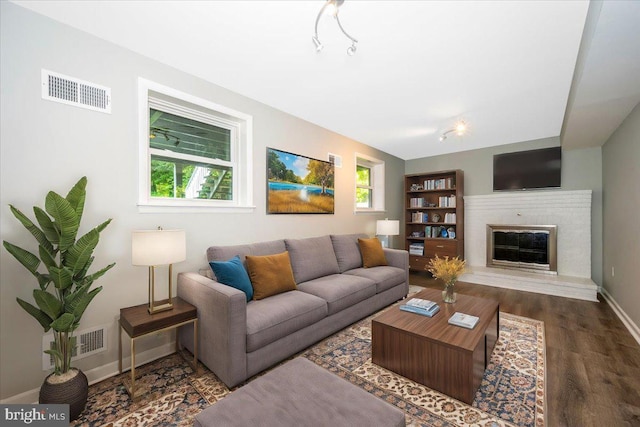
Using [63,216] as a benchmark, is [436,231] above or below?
below

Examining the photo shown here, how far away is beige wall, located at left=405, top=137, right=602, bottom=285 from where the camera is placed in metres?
4.03

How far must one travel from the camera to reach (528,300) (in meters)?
3.70

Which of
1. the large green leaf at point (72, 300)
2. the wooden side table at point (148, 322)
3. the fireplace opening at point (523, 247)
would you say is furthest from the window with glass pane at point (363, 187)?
the large green leaf at point (72, 300)

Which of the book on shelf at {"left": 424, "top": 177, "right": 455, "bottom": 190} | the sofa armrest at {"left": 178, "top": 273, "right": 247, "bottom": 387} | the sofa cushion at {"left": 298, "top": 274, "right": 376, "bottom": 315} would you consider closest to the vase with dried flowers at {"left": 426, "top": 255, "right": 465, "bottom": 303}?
the sofa cushion at {"left": 298, "top": 274, "right": 376, "bottom": 315}

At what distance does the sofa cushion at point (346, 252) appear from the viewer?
355 centimetres

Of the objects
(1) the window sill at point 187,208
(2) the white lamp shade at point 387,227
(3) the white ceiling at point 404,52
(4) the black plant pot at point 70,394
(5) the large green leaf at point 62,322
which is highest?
(3) the white ceiling at point 404,52

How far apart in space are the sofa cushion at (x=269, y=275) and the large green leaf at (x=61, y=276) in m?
1.22

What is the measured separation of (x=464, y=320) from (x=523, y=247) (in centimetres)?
353

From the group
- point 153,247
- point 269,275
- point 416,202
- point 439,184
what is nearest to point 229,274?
point 269,275

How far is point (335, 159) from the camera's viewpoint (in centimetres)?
417

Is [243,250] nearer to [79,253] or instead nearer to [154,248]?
[154,248]

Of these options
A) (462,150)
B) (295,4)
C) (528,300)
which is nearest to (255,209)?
(295,4)

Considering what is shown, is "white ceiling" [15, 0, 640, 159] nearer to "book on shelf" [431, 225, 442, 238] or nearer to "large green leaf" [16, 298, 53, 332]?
"large green leaf" [16, 298, 53, 332]

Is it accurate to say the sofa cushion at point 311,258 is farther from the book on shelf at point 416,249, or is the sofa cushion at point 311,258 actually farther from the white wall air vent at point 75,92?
the book on shelf at point 416,249
